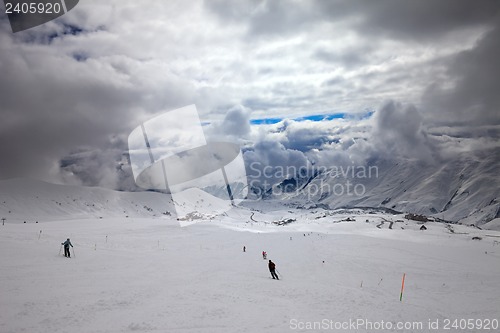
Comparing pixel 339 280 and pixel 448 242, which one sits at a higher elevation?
pixel 339 280

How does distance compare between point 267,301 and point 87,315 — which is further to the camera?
point 267,301

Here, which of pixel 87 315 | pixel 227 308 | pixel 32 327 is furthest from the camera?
pixel 227 308

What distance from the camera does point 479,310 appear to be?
79.4 feet

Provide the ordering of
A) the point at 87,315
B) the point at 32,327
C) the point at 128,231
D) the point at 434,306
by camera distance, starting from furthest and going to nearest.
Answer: the point at 128,231
the point at 434,306
the point at 87,315
the point at 32,327

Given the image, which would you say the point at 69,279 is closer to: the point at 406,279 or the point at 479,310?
the point at 479,310

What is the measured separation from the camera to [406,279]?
35.3m

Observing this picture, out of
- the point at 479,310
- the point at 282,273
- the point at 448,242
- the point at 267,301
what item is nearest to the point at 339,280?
the point at 282,273

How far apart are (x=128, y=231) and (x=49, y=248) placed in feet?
101

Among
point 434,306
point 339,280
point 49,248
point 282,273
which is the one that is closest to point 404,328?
point 434,306

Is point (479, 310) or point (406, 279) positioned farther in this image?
point (406, 279)

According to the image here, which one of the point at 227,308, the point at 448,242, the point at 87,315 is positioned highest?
the point at 87,315

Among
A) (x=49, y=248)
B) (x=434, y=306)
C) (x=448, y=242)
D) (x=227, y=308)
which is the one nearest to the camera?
(x=227, y=308)

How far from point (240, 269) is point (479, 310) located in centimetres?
2019

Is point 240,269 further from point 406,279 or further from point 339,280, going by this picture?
point 406,279
